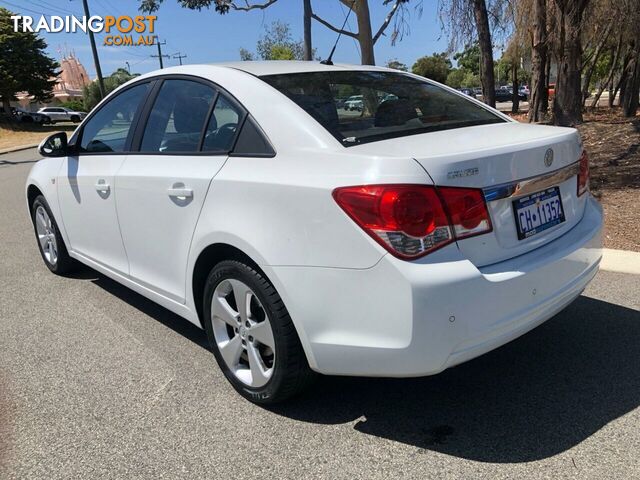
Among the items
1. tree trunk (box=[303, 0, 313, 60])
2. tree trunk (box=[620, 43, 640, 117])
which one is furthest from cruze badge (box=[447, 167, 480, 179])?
tree trunk (box=[620, 43, 640, 117])

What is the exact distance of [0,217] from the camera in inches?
328

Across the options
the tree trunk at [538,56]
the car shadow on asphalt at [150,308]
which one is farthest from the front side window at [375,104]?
the tree trunk at [538,56]

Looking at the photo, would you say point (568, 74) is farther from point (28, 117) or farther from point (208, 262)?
point (28, 117)

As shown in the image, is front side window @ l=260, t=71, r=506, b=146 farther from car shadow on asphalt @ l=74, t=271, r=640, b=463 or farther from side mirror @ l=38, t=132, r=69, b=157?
side mirror @ l=38, t=132, r=69, b=157

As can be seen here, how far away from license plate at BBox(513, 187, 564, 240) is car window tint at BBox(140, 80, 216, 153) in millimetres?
1716

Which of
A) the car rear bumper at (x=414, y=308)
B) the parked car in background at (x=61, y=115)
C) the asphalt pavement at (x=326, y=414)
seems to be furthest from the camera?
the parked car in background at (x=61, y=115)

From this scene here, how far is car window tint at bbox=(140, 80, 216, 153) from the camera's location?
3.22m

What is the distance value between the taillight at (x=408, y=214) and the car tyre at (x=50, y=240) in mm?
3495

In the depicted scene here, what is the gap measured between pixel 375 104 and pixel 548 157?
99 centimetres

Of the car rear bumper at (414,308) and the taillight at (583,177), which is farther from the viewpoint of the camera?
the taillight at (583,177)

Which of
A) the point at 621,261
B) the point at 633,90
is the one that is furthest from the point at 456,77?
the point at 621,261

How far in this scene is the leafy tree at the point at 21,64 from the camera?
4144cm

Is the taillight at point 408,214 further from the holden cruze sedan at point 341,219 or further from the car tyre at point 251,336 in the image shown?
the car tyre at point 251,336

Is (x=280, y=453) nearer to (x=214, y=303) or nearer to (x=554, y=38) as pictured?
(x=214, y=303)
